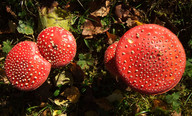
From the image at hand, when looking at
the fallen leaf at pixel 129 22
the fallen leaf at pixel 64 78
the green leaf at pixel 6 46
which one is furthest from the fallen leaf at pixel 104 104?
the green leaf at pixel 6 46

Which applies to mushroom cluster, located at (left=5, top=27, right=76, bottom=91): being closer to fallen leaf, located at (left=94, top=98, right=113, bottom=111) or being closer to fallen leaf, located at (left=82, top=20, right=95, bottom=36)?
fallen leaf, located at (left=82, top=20, right=95, bottom=36)

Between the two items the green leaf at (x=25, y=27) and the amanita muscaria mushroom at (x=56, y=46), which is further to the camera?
the green leaf at (x=25, y=27)

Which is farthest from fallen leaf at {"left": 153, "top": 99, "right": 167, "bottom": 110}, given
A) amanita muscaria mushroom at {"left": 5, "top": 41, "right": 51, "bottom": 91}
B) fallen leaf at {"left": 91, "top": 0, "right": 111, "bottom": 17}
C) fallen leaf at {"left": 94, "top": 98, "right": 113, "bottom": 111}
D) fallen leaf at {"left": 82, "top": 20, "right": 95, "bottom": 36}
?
amanita muscaria mushroom at {"left": 5, "top": 41, "right": 51, "bottom": 91}

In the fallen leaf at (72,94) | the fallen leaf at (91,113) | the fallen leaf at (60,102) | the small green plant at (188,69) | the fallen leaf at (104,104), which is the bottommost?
the fallen leaf at (91,113)

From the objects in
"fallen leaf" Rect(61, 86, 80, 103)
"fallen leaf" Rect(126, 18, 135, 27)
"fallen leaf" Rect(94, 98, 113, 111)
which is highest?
"fallen leaf" Rect(126, 18, 135, 27)

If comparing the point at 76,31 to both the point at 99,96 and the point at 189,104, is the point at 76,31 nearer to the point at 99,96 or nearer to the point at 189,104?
the point at 99,96

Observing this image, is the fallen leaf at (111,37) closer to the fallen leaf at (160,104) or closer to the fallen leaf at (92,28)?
the fallen leaf at (92,28)
